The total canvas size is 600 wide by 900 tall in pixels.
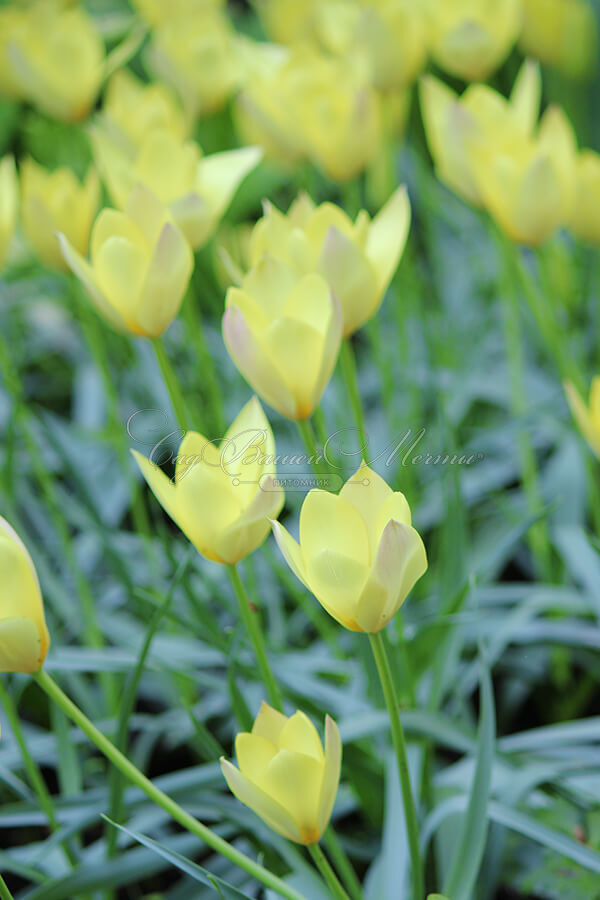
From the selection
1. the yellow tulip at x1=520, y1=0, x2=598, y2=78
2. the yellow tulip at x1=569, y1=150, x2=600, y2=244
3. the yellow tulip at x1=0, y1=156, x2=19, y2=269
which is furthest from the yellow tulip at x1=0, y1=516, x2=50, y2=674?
the yellow tulip at x1=520, y1=0, x2=598, y2=78

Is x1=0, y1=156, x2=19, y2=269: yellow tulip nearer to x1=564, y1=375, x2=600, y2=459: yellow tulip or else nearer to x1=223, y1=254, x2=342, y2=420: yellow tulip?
x1=223, y1=254, x2=342, y2=420: yellow tulip

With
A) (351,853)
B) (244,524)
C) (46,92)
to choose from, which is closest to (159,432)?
(46,92)

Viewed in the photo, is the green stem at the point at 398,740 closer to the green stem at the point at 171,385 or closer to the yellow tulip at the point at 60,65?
the green stem at the point at 171,385

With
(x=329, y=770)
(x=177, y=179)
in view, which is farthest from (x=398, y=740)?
(x=177, y=179)

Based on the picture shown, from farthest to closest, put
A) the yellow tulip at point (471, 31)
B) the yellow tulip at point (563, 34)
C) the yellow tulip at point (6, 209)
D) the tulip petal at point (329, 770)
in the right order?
the yellow tulip at point (563, 34)
the yellow tulip at point (471, 31)
the yellow tulip at point (6, 209)
the tulip petal at point (329, 770)

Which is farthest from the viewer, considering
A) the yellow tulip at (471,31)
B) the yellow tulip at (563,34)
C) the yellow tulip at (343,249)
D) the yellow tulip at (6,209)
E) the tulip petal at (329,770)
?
the yellow tulip at (563,34)

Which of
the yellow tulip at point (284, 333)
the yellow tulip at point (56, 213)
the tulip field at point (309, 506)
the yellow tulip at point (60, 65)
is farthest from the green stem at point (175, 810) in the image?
the yellow tulip at point (60, 65)
